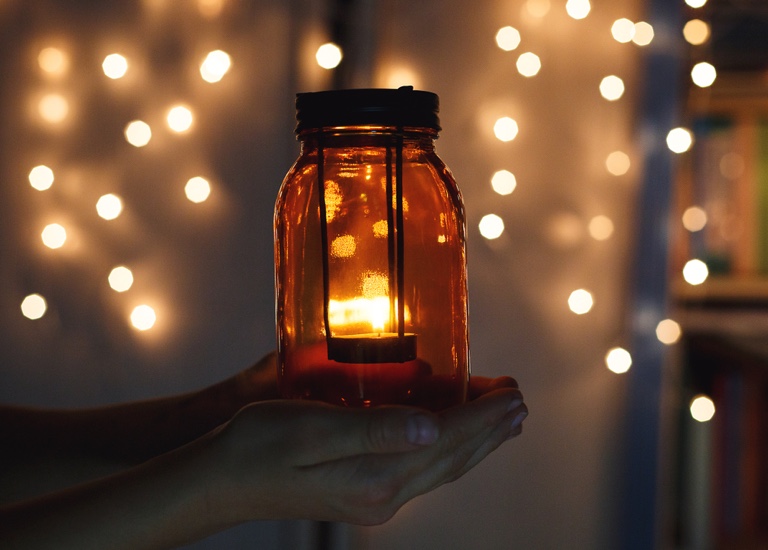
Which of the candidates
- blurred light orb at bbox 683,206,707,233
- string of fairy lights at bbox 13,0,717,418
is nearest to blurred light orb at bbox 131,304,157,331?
string of fairy lights at bbox 13,0,717,418

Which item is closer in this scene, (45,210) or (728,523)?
(45,210)

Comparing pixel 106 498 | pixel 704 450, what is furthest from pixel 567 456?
pixel 106 498

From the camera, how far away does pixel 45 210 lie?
110 cm

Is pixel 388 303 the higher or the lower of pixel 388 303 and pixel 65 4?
the lower

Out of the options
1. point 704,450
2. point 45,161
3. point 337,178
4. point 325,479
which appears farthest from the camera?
point 704,450

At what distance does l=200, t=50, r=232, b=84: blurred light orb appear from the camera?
3.75 feet

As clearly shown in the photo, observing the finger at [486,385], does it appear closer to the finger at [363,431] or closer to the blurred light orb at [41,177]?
the finger at [363,431]

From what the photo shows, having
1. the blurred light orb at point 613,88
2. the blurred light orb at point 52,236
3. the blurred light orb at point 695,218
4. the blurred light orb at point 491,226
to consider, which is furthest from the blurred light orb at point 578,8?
the blurred light orb at point 52,236

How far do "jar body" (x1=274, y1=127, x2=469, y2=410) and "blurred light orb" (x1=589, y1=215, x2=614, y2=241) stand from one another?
58 cm

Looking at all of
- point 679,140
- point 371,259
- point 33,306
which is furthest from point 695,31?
point 33,306

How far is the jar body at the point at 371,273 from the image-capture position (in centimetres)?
53

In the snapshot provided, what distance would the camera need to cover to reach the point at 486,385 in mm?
623

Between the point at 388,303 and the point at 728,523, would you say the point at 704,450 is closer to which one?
the point at 728,523

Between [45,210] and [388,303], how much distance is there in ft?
2.47
